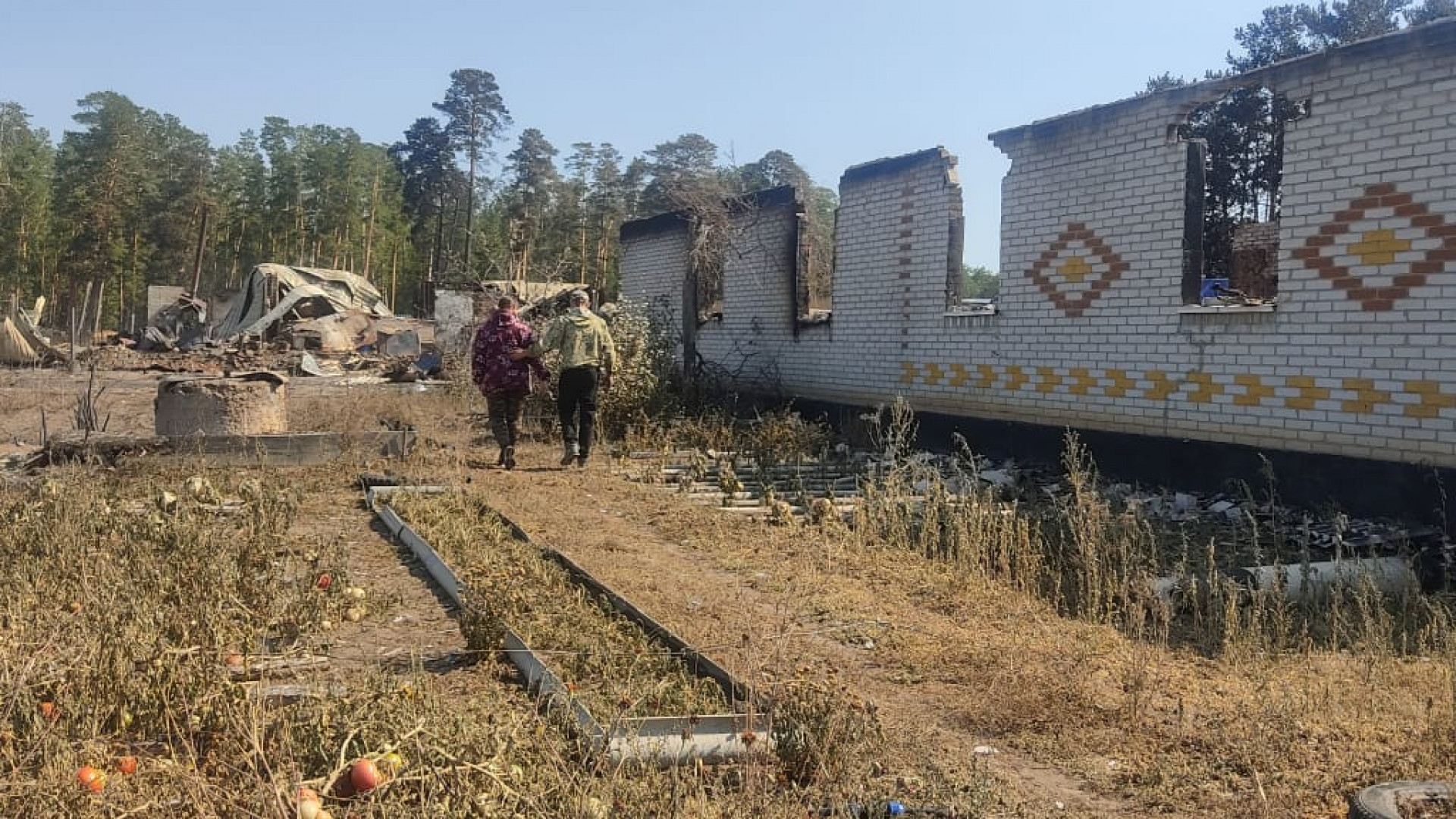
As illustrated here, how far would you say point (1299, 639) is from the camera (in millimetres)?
4590

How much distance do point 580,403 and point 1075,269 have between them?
461cm

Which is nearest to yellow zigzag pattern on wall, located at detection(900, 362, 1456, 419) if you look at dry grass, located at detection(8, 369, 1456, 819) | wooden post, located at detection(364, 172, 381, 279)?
dry grass, located at detection(8, 369, 1456, 819)

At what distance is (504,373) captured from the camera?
9875 millimetres

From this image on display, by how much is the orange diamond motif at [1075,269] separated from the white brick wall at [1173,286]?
1cm

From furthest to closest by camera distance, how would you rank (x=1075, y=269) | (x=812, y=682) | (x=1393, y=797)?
(x=1075, y=269)
(x=812, y=682)
(x=1393, y=797)

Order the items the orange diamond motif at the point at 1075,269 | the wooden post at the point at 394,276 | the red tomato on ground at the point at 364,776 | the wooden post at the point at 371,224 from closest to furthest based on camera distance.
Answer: the red tomato on ground at the point at 364,776
the orange diamond motif at the point at 1075,269
the wooden post at the point at 371,224
the wooden post at the point at 394,276

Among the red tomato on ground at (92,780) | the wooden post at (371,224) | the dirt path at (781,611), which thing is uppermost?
the wooden post at (371,224)

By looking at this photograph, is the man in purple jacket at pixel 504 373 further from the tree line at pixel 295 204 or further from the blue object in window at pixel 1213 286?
the tree line at pixel 295 204

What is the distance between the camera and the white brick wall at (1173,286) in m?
6.39

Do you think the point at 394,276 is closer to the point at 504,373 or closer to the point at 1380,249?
the point at 504,373

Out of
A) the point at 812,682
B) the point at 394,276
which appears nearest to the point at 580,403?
the point at 812,682

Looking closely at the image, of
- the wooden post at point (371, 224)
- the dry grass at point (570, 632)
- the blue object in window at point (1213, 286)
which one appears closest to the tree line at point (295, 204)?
the wooden post at point (371, 224)

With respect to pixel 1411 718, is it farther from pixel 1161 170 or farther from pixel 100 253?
pixel 100 253

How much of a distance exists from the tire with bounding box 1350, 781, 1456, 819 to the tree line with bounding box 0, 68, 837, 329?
113 feet
